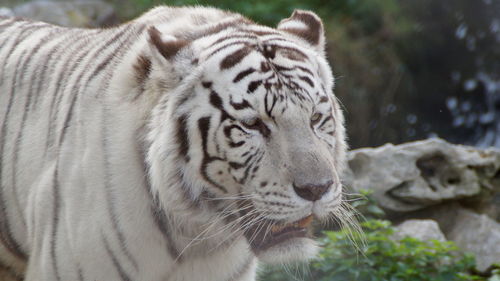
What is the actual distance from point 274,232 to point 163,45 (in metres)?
0.64

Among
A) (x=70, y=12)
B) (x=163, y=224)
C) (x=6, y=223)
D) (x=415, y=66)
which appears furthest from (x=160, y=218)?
(x=70, y=12)

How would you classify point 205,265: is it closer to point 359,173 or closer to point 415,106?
point 359,173

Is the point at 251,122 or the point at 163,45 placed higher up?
the point at 163,45

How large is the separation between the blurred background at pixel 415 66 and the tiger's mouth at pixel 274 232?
14.2 ft

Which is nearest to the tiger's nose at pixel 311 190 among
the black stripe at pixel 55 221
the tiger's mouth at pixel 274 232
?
the tiger's mouth at pixel 274 232

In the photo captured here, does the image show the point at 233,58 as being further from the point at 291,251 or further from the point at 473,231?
the point at 473,231

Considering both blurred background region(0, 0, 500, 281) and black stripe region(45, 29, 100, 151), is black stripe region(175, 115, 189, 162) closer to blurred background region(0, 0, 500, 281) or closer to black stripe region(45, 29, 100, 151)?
black stripe region(45, 29, 100, 151)

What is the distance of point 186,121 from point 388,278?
1.73m

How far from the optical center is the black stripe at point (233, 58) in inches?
84.7

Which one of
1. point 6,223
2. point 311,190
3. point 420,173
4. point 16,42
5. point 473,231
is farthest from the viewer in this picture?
point 420,173

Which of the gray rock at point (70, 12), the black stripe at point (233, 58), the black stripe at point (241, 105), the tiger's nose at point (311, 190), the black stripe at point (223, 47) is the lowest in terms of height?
the tiger's nose at point (311, 190)

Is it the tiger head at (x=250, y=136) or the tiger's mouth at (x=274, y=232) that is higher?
the tiger head at (x=250, y=136)

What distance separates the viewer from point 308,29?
243cm

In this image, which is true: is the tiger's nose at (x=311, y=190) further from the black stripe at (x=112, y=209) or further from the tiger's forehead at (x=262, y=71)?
the black stripe at (x=112, y=209)
